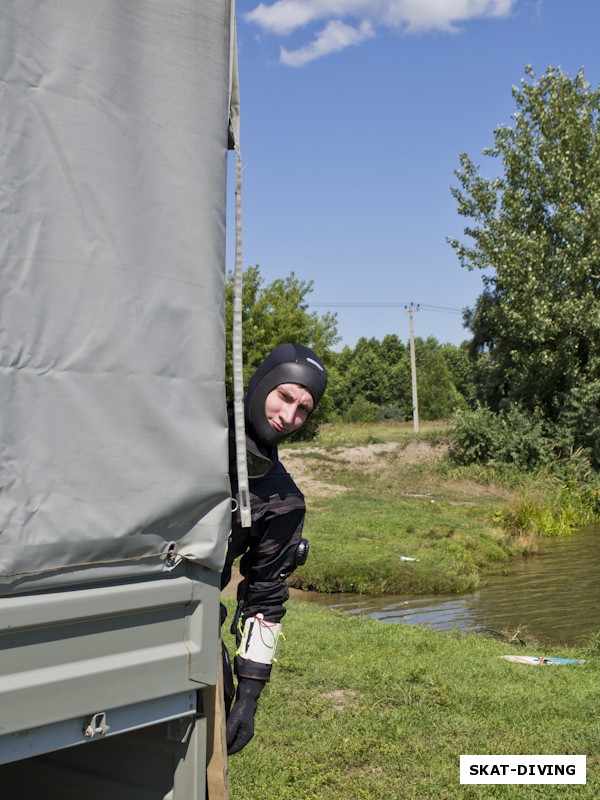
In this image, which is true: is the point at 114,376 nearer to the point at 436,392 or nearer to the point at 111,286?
the point at 111,286

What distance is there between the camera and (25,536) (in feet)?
7.22

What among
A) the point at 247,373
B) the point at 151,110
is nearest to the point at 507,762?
the point at 151,110

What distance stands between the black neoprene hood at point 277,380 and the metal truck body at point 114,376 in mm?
629

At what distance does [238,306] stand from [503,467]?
75.7 feet

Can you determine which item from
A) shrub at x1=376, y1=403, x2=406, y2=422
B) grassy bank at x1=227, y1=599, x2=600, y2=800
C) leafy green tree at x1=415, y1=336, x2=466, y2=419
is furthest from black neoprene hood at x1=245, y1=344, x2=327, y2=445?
shrub at x1=376, y1=403, x2=406, y2=422

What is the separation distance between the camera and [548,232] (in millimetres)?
24094

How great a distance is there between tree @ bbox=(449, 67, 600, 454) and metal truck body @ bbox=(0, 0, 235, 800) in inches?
849

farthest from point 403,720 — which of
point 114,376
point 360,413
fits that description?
point 360,413

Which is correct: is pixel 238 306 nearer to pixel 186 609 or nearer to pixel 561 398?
pixel 186 609

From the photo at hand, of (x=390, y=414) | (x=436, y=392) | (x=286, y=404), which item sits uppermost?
(x=436, y=392)

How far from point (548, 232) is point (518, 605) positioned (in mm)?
14730

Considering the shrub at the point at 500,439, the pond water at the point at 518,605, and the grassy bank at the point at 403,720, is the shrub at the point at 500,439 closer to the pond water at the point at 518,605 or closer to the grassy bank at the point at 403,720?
the pond water at the point at 518,605

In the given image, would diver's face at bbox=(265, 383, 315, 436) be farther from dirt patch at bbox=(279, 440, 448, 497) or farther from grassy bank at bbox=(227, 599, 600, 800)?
dirt patch at bbox=(279, 440, 448, 497)

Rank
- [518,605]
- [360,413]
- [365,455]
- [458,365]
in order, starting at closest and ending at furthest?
[518,605] < [365,455] < [360,413] < [458,365]
